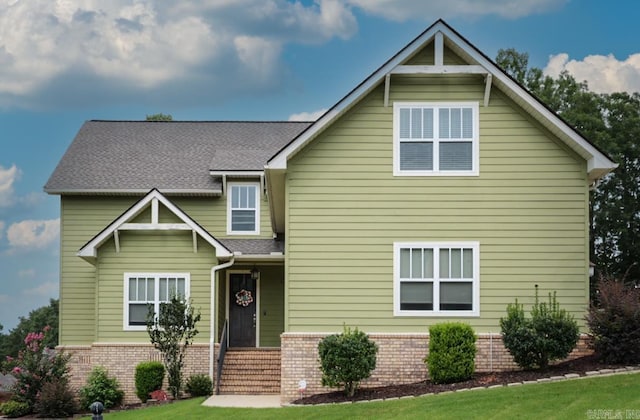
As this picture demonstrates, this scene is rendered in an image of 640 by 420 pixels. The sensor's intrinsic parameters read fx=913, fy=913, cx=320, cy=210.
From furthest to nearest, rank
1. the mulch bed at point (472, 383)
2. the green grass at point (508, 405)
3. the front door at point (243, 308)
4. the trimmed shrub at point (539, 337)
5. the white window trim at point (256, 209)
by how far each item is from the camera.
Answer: the white window trim at point (256, 209), the front door at point (243, 308), the trimmed shrub at point (539, 337), the mulch bed at point (472, 383), the green grass at point (508, 405)

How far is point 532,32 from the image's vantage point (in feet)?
110

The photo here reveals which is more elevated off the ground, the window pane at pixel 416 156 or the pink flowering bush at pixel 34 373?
the window pane at pixel 416 156

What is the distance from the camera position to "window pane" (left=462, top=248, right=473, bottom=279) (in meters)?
20.2

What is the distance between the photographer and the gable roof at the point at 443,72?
1975 cm

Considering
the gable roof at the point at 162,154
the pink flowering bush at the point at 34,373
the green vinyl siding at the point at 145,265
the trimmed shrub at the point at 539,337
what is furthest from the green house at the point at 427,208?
the gable roof at the point at 162,154

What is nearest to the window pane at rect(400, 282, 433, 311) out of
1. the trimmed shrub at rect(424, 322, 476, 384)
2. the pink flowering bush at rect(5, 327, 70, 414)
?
the trimmed shrub at rect(424, 322, 476, 384)

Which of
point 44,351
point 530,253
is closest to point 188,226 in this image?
point 44,351

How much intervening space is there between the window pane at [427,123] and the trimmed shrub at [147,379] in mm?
9588

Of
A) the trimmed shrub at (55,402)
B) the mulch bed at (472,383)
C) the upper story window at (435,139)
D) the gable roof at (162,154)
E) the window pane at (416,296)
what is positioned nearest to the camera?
the mulch bed at (472,383)

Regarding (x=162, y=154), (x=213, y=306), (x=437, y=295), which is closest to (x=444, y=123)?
(x=437, y=295)

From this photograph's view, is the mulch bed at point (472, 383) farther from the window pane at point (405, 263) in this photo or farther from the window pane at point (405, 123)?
the window pane at point (405, 123)

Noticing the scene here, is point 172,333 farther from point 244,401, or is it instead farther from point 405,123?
point 405,123

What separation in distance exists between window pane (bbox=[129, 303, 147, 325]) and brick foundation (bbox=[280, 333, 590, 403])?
670 centimetres

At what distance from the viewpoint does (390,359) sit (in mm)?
20031
